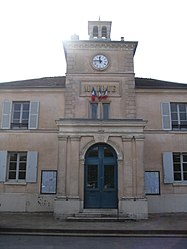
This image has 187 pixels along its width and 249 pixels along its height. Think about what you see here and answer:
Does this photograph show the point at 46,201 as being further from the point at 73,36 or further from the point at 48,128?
the point at 73,36

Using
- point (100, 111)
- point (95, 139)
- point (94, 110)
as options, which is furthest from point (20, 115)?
point (95, 139)

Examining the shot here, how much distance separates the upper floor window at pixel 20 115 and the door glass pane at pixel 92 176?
3.79 meters

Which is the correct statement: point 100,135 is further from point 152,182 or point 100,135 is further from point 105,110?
point 152,182

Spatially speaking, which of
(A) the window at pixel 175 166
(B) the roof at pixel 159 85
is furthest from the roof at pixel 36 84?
(A) the window at pixel 175 166

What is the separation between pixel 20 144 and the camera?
48.7 feet

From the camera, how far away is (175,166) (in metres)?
14.8

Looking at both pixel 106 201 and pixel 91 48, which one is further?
pixel 91 48

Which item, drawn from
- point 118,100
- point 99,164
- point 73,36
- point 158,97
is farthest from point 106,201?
point 73,36

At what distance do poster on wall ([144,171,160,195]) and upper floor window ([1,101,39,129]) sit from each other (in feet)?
20.6

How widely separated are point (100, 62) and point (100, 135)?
4245 mm

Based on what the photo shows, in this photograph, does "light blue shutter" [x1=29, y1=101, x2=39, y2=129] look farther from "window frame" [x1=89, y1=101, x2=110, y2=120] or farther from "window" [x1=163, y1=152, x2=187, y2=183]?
"window" [x1=163, y1=152, x2=187, y2=183]

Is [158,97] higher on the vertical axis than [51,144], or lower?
higher

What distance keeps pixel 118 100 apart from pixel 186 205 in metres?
6.21
